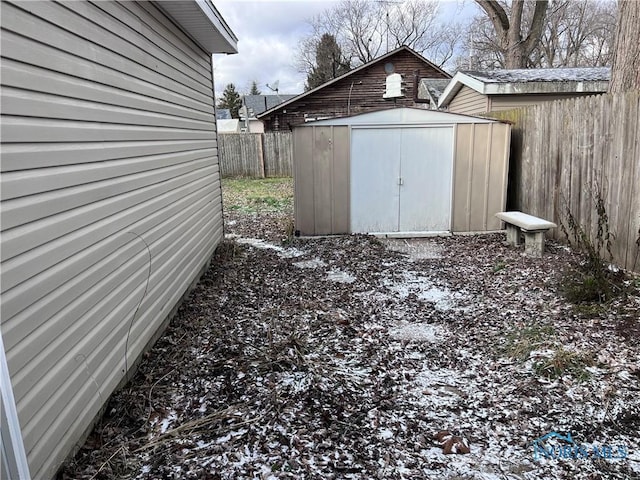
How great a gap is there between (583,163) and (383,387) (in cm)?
427

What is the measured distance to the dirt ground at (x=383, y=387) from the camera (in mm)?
2193

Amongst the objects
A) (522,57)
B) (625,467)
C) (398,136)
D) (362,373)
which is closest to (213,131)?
(398,136)

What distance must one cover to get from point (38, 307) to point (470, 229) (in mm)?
6720

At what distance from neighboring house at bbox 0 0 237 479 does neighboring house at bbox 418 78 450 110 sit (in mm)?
12284

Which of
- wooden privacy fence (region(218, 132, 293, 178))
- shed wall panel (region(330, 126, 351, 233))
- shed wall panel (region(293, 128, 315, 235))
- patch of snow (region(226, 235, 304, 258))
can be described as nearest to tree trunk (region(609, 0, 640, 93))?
shed wall panel (region(330, 126, 351, 233))

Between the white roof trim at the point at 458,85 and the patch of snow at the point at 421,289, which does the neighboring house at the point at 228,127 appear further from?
the patch of snow at the point at 421,289

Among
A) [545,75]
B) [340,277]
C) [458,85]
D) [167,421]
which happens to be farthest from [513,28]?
[167,421]

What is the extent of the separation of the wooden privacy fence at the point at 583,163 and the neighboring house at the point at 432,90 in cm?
813

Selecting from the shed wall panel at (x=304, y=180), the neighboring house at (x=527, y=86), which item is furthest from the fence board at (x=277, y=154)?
the shed wall panel at (x=304, y=180)

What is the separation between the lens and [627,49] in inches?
198

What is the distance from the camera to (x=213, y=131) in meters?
6.55

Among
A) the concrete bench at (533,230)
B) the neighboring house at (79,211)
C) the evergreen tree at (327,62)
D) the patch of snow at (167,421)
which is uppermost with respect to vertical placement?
the evergreen tree at (327,62)

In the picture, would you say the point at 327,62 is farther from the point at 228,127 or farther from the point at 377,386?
the point at 377,386

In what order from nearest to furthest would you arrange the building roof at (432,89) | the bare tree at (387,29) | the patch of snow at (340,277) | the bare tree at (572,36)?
the patch of snow at (340,277) < the building roof at (432,89) < the bare tree at (572,36) < the bare tree at (387,29)
